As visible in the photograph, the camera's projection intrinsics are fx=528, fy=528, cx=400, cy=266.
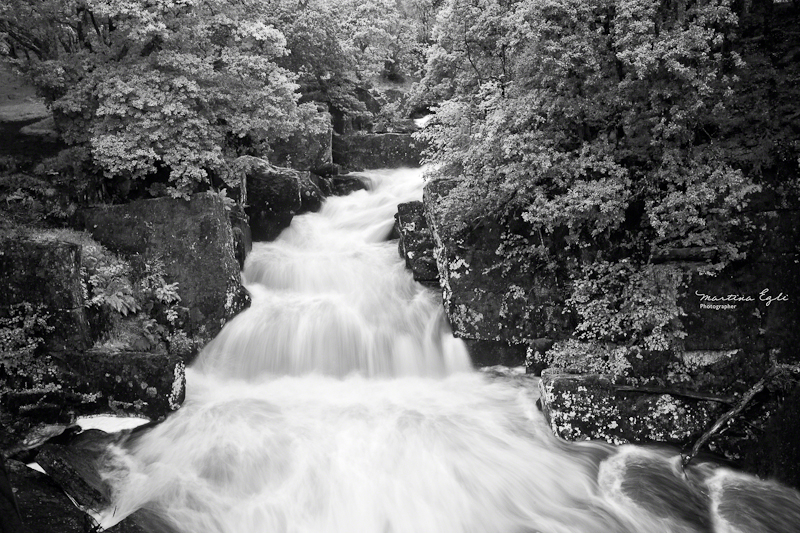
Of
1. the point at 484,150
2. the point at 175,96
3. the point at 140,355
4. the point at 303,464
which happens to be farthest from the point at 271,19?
the point at 303,464

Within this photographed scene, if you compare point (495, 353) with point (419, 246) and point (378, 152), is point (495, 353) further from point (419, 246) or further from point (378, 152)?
point (378, 152)

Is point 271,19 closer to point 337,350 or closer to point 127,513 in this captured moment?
point 337,350

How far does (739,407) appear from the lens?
5.93 meters

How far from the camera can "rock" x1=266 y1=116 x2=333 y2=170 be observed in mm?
13266

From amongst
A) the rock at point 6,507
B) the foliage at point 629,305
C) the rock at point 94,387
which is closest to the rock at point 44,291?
the rock at point 94,387

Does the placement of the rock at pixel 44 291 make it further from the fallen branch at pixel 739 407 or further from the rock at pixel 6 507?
the fallen branch at pixel 739 407

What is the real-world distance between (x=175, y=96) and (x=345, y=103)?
8533 mm

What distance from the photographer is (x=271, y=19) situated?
14164 millimetres

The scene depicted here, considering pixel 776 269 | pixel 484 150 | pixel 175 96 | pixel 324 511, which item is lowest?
pixel 324 511

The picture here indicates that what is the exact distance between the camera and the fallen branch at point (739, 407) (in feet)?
19.5

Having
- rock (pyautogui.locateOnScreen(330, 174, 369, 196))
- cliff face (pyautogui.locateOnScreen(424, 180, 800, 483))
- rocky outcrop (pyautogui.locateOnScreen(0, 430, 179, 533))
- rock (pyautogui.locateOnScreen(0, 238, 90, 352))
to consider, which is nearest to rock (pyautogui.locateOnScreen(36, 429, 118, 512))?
rocky outcrop (pyautogui.locateOnScreen(0, 430, 179, 533))

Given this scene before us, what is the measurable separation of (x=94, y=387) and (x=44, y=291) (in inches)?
55.5

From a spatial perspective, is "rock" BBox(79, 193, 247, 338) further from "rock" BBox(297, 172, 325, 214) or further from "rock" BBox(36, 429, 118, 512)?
"rock" BBox(297, 172, 325, 214)

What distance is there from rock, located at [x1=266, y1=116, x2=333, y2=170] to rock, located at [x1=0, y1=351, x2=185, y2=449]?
286 inches
